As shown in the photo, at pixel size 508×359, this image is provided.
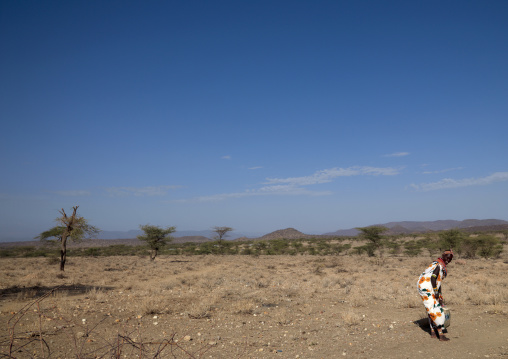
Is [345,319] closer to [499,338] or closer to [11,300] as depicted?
[499,338]

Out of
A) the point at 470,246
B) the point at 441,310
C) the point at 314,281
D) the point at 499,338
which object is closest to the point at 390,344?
the point at 441,310

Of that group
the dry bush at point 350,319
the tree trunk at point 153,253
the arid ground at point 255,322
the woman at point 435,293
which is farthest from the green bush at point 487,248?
the tree trunk at point 153,253

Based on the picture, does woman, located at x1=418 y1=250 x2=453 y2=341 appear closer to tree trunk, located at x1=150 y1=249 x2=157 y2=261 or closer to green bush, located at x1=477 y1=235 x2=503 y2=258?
green bush, located at x1=477 y1=235 x2=503 y2=258

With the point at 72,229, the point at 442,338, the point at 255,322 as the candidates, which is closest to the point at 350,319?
the point at 442,338

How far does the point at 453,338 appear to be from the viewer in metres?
7.65

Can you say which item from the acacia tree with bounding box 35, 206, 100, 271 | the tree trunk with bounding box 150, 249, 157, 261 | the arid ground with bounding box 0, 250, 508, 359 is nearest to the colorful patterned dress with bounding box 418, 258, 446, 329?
the arid ground with bounding box 0, 250, 508, 359

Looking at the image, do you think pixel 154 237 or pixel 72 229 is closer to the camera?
pixel 72 229

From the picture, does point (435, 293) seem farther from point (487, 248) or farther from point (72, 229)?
point (487, 248)

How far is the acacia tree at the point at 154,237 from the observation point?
37088 mm

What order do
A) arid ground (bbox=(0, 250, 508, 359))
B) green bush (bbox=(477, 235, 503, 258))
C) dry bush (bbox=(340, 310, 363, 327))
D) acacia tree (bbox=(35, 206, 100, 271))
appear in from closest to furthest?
arid ground (bbox=(0, 250, 508, 359))
dry bush (bbox=(340, 310, 363, 327))
acacia tree (bbox=(35, 206, 100, 271))
green bush (bbox=(477, 235, 503, 258))

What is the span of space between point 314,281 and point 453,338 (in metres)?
10.6

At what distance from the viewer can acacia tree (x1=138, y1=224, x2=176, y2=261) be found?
3709cm

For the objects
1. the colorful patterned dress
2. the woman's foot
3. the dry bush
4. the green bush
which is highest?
the colorful patterned dress

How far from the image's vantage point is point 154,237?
37.2 meters
